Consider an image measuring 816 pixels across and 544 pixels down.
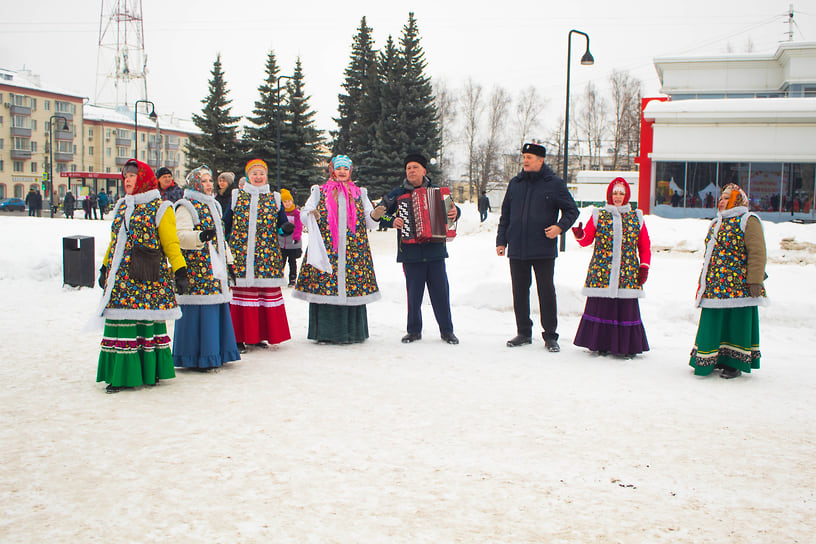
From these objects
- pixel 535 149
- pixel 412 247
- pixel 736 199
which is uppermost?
pixel 535 149

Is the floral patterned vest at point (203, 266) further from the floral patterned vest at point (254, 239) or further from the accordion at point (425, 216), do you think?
the accordion at point (425, 216)

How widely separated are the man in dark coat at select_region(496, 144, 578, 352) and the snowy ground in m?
0.47

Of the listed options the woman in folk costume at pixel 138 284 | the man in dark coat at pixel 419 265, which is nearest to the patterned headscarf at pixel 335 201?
the man in dark coat at pixel 419 265

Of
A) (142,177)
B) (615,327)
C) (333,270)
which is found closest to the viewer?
(142,177)

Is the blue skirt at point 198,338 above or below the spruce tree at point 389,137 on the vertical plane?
below

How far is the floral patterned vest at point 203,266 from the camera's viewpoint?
620 centimetres

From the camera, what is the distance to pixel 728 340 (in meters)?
6.34

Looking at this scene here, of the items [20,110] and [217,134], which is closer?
[217,134]

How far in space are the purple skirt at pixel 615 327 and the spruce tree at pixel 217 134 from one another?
37.5 m

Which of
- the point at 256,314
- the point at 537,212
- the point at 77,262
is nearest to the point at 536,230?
the point at 537,212

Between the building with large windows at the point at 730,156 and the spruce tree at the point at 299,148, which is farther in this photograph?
the spruce tree at the point at 299,148

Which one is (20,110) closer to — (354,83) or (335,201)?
(354,83)

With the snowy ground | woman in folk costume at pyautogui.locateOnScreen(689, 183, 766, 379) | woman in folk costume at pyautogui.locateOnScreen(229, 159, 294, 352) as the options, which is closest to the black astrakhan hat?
woman in folk costume at pyautogui.locateOnScreen(689, 183, 766, 379)

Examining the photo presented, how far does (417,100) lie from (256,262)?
32.4 meters
